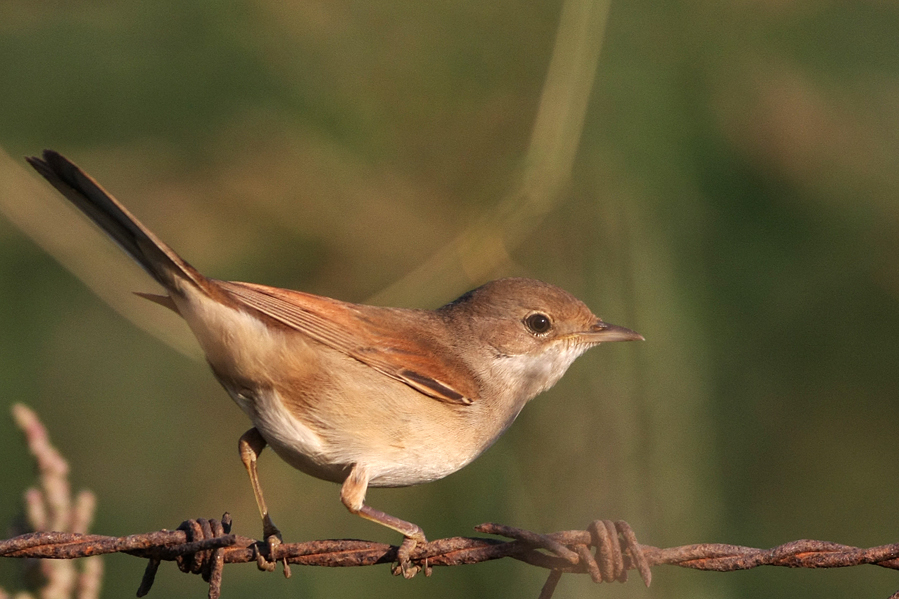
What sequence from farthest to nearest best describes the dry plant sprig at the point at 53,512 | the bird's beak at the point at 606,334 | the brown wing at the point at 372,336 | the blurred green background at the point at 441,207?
the blurred green background at the point at 441,207 < the bird's beak at the point at 606,334 < the brown wing at the point at 372,336 < the dry plant sprig at the point at 53,512

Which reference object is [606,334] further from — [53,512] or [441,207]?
[441,207]

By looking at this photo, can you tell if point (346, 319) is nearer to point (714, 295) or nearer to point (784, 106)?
point (714, 295)

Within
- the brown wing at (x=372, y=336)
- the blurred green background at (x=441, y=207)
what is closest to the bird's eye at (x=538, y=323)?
the brown wing at (x=372, y=336)

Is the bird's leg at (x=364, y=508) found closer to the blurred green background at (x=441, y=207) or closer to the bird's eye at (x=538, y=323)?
the bird's eye at (x=538, y=323)

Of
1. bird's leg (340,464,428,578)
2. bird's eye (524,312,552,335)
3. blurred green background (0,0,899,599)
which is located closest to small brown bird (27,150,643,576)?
bird's leg (340,464,428,578)

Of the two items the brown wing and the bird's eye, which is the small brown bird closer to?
the brown wing

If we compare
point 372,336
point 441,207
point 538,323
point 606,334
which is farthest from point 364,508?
point 441,207
